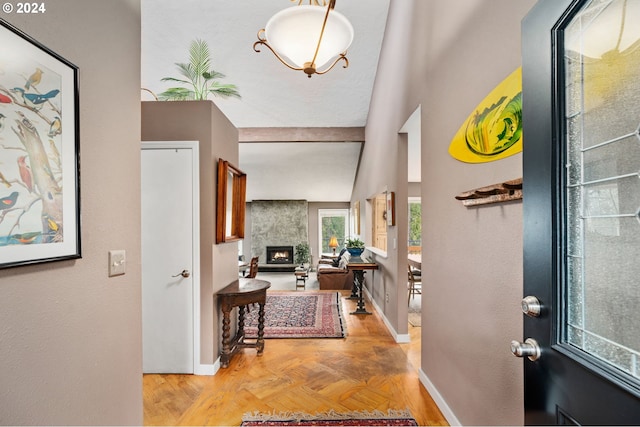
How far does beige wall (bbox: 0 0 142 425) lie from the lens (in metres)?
0.94

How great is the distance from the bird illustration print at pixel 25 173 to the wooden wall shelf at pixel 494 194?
1.75 m

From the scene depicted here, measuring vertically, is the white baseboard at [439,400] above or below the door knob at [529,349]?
below

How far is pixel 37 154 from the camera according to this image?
964mm

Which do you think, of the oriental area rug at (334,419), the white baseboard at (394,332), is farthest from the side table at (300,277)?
the oriental area rug at (334,419)

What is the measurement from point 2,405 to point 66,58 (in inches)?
44.9

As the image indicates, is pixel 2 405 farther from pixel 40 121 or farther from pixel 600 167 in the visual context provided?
pixel 600 167

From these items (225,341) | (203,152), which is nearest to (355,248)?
(225,341)

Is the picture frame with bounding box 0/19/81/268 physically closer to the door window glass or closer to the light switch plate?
the light switch plate

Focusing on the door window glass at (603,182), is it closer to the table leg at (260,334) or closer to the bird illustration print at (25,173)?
the bird illustration print at (25,173)

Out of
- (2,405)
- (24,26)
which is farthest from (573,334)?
(24,26)

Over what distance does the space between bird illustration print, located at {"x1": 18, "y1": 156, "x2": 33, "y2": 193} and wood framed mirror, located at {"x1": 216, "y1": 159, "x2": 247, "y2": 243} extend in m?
1.78

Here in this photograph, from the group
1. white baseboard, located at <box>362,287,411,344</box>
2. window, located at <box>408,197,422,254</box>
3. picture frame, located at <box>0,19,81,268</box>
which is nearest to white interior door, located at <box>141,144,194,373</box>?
picture frame, located at <box>0,19,81,268</box>

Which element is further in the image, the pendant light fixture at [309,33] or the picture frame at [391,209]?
the picture frame at [391,209]

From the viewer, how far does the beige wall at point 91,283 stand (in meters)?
0.94
